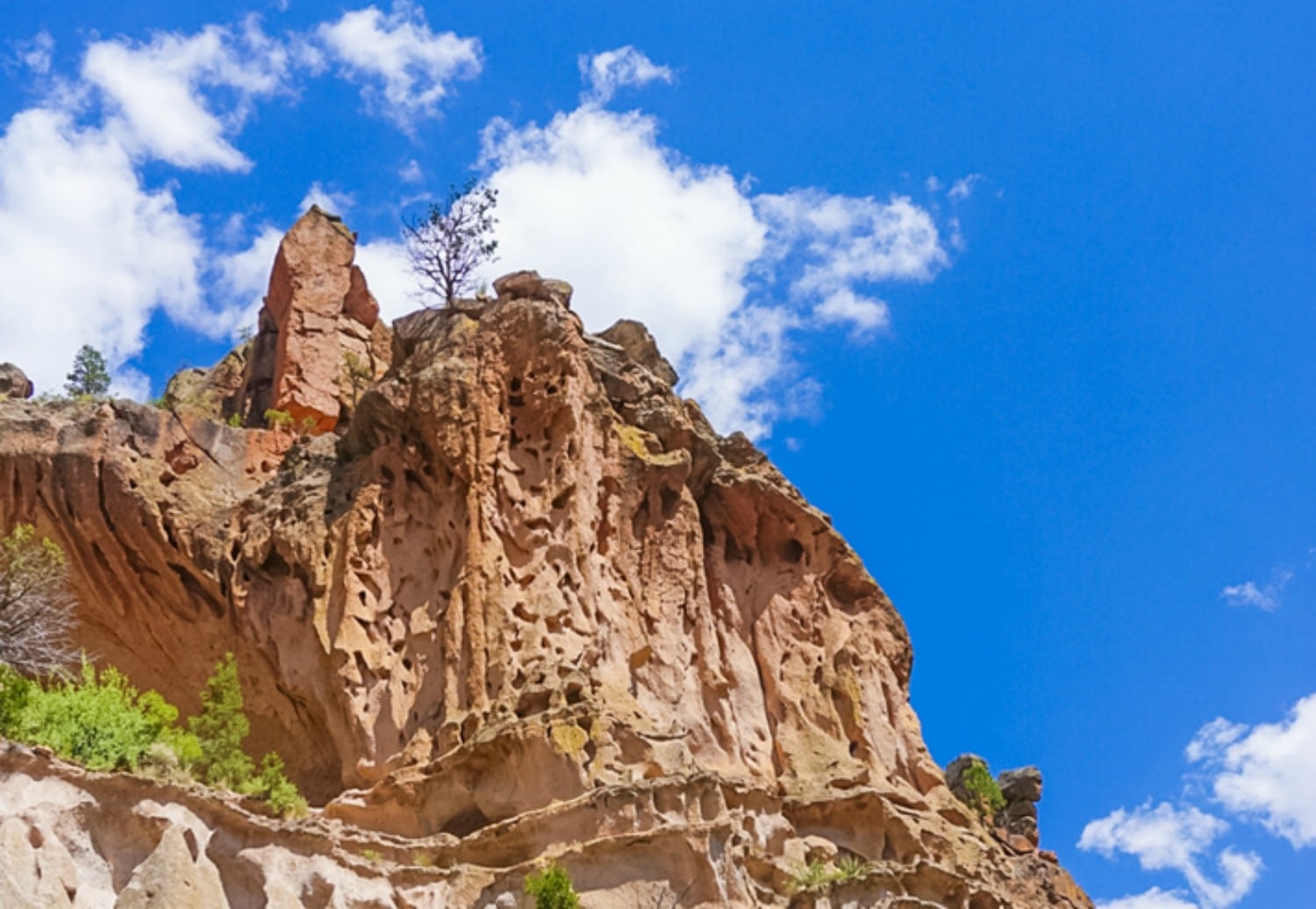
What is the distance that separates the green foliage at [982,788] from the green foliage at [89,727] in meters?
24.3

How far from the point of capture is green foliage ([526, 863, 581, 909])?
21750mm

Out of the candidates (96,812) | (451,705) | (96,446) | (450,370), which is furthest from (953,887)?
(96,446)

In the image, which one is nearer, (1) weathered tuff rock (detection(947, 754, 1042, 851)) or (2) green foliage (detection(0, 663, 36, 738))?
(2) green foliage (detection(0, 663, 36, 738))

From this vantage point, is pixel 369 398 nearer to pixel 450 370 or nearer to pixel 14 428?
pixel 450 370

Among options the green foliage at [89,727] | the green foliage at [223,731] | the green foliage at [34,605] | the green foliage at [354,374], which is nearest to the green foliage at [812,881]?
the green foliage at [223,731]

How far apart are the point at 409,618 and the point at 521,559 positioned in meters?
2.22

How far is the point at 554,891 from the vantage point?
21891 mm

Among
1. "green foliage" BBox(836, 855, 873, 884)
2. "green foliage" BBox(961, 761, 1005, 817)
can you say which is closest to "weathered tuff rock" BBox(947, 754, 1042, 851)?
"green foliage" BBox(961, 761, 1005, 817)

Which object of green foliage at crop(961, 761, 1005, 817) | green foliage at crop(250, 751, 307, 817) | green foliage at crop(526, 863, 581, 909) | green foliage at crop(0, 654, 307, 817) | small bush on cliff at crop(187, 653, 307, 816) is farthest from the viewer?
green foliage at crop(961, 761, 1005, 817)

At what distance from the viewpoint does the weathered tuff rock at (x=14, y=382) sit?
3988 centimetres

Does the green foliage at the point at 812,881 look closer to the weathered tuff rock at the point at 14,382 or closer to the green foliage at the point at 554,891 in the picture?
the green foliage at the point at 554,891

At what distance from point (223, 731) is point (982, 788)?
2319cm

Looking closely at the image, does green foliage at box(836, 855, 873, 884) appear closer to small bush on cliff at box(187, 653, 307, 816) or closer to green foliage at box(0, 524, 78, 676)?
small bush on cliff at box(187, 653, 307, 816)

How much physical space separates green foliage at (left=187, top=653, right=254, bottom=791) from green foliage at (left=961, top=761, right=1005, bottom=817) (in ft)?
68.1
